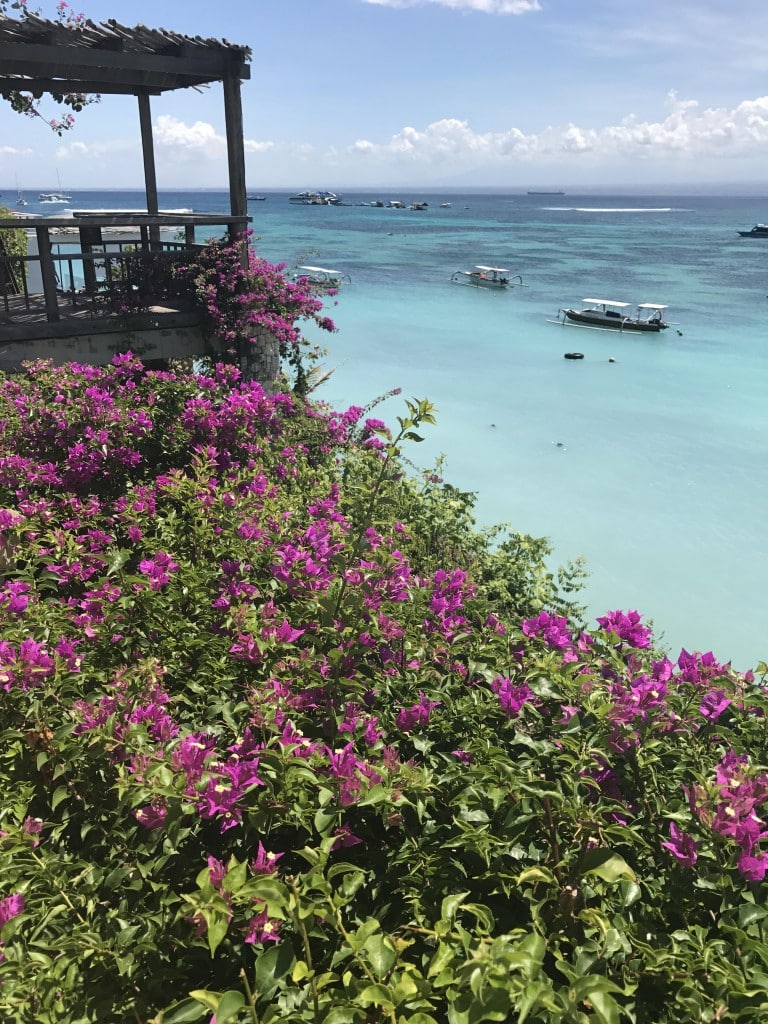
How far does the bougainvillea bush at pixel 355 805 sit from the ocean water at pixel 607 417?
7280 mm

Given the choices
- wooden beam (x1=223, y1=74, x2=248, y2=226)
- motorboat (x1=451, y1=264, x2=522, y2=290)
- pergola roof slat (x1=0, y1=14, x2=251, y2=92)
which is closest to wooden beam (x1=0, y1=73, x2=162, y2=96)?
pergola roof slat (x1=0, y1=14, x2=251, y2=92)

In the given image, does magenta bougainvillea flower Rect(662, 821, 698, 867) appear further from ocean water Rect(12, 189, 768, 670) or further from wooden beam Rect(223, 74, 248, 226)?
wooden beam Rect(223, 74, 248, 226)

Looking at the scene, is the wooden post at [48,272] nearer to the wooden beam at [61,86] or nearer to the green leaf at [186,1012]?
the wooden beam at [61,86]

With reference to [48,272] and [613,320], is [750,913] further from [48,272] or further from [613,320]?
[613,320]

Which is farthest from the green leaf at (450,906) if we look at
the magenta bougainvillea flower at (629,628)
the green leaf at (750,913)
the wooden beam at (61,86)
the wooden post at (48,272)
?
the wooden beam at (61,86)

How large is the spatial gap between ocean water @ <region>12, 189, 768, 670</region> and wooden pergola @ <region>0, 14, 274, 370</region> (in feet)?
5.03

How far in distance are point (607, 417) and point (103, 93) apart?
13517 millimetres

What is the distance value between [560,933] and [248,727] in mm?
835

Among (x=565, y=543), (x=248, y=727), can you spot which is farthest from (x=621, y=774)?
(x=565, y=543)

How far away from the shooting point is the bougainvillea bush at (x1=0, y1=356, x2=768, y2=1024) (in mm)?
1224

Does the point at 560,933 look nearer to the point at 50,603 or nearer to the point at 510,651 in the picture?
the point at 510,651

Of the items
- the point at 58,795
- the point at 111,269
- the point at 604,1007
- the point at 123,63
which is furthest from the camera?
the point at 111,269

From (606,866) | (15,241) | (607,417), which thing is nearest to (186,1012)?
(606,866)

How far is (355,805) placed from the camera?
5.12ft
